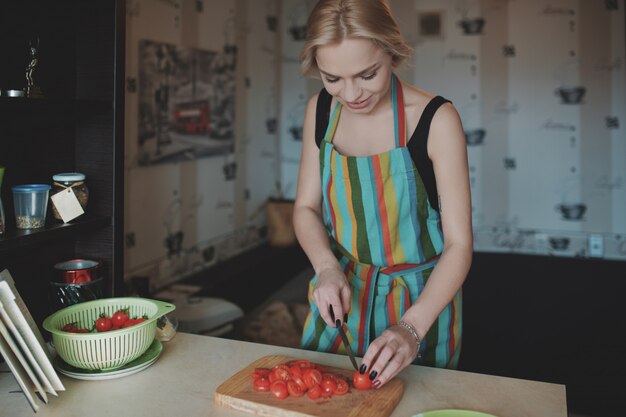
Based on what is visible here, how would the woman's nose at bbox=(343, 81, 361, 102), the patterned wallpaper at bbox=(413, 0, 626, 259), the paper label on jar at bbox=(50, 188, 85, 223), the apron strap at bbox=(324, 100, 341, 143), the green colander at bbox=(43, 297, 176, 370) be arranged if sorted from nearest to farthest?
the green colander at bbox=(43, 297, 176, 370) → the woman's nose at bbox=(343, 81, 361, 102) → the paper label on jar at bbox=(50, 188, 85, 223) → the apron strap at bbox=(324, 100, 341, 143) → the patterned wallpaper at bbox=(413, 0, 626, 259)

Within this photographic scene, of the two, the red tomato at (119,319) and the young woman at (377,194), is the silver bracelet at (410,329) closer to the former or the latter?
the young woman at (377,194)

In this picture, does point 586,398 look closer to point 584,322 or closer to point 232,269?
point 584,322

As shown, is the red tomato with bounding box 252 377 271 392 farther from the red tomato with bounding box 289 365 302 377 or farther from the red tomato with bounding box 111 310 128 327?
the red tomato with bounding box 111 310 128 327

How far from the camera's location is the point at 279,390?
121 centimetres

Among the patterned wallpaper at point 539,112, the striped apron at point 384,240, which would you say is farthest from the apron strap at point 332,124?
the patterned wallpaper at point 539,112

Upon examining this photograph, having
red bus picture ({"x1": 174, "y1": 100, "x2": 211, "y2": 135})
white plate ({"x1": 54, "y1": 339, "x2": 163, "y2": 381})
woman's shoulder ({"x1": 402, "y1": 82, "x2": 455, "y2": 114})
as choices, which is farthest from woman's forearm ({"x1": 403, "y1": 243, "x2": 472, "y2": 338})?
red bus picture ({"x1": 174, "y1": 100, "x2": 211, "y2": 135})

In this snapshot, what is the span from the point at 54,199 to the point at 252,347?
60 centimetres

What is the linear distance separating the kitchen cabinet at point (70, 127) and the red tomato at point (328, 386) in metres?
0.72

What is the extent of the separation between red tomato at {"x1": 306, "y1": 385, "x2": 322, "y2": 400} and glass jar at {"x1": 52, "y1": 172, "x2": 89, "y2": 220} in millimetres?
775

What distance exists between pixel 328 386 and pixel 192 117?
2.24 m

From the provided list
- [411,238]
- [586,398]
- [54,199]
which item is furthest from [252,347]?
[586,398]

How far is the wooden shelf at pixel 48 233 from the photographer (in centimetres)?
133

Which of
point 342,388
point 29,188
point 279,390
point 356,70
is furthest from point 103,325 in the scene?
point 356,70

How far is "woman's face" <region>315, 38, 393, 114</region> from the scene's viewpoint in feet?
4.51
